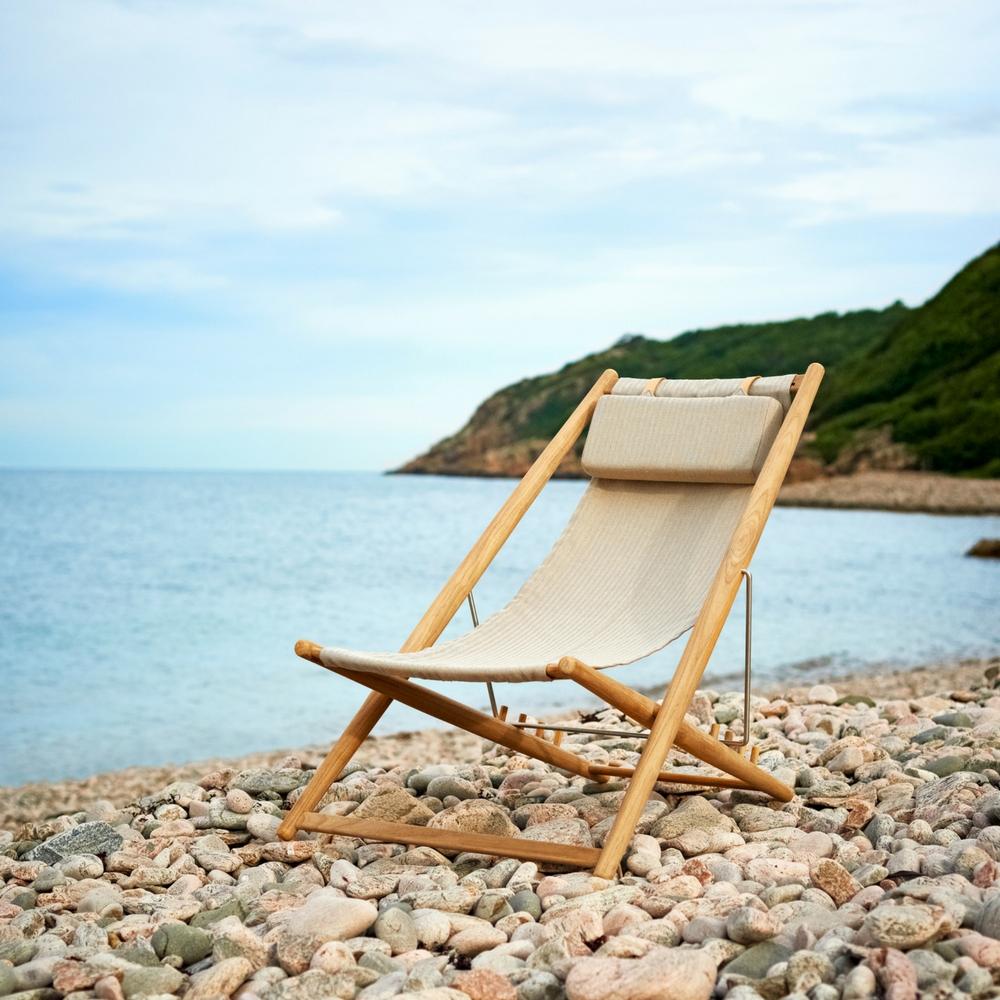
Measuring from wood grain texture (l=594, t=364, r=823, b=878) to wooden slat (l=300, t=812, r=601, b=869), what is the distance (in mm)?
97

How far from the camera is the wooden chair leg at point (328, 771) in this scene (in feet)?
10.5

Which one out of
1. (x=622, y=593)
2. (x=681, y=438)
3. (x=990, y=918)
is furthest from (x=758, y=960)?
(x=681, y=438)

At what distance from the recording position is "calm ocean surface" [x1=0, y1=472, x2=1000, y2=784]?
28.1 feet

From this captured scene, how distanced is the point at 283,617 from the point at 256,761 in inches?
311

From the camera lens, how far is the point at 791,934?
2.31 m

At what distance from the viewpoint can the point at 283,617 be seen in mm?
14812

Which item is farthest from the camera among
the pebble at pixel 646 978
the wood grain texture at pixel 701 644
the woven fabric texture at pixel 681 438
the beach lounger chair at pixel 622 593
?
the woven fabric texture at pixel 681 438

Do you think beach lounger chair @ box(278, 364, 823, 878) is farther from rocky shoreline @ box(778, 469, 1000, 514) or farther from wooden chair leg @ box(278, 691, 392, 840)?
rocky shoreline @ box(778, 469, 1000, 514)

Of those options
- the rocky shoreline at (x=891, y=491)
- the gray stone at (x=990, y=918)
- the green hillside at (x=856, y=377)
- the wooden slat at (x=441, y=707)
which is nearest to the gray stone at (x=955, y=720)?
the wooden slat at (x=441, y=707)

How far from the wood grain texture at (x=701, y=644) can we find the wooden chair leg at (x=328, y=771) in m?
0.73

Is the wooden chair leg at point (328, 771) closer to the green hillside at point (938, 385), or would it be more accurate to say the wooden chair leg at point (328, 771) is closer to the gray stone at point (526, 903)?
the gray stone at point (526, 903)

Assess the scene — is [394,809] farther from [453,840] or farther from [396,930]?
[396,930]

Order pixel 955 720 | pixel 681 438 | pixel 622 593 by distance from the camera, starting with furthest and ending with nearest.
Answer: pixel 955 720
pixel 681 438
pixel 622 593

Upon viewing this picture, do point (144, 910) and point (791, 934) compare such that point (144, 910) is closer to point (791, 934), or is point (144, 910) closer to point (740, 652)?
point (791, 934)
